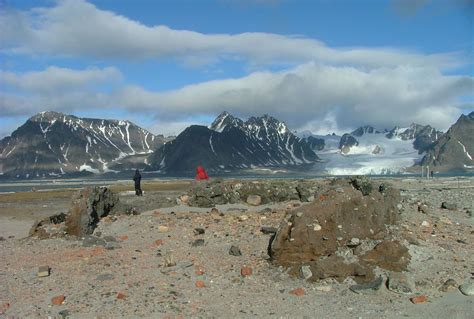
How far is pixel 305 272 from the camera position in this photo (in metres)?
14.0

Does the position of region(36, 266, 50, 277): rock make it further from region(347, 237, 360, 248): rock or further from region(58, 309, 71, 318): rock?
region(347, 237, 360, 248): rock

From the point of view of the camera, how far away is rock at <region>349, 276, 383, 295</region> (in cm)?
1276

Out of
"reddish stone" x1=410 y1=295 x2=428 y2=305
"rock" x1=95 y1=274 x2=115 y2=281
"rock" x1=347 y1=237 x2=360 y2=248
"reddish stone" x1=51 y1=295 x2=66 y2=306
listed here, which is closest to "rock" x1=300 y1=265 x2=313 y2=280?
"rock" x1=347 y1=237 x2=360 y2=248

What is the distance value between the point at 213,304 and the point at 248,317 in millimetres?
1103

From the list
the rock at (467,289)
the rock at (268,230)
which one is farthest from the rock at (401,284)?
the rock at (268,230)

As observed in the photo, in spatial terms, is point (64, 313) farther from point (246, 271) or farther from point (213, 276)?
point (246, 271)

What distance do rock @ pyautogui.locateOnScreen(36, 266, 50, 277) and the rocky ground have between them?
4 centimetres

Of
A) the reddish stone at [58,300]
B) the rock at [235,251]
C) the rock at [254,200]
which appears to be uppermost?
the rock at [254,200]

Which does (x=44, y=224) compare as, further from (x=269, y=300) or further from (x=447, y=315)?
(x=447, y=315)

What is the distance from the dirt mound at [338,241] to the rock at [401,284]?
0.64 meters

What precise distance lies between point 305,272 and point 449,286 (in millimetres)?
3298

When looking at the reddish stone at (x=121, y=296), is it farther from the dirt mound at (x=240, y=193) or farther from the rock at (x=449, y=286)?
the dirt mound at (x=240, y=193)

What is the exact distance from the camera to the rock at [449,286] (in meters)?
12.7

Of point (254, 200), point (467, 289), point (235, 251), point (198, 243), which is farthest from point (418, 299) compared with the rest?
point (254, 200)
